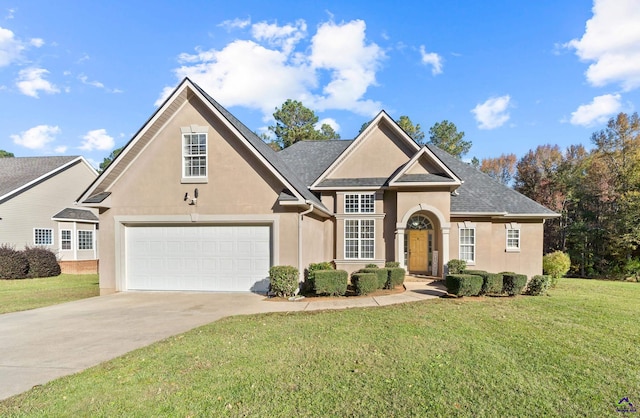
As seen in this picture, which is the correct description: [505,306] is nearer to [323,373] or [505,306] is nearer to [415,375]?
[415,375]

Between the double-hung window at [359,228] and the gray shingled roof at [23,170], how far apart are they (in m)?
21.6

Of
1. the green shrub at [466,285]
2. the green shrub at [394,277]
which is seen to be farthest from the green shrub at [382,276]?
the green shrub at [466,285]

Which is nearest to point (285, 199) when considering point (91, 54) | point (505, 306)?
point (505, 306)

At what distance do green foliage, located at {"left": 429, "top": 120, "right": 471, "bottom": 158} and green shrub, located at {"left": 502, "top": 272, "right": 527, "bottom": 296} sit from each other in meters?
32.3

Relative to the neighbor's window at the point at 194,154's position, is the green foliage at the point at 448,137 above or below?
above

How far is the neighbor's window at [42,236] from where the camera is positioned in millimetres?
22209

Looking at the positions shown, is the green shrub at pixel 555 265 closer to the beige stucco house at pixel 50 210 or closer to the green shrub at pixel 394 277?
the green shrub at pixel 394 277

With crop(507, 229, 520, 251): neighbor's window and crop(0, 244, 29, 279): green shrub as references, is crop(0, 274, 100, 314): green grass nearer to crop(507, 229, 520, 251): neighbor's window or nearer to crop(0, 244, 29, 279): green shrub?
crop(0, 244, 29, 279): green shrub

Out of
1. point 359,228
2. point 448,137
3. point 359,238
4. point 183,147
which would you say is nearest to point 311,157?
point 359,228

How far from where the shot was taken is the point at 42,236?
22656mm

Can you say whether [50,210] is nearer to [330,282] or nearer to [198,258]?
[198,258]

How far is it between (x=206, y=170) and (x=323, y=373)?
9.37 metres

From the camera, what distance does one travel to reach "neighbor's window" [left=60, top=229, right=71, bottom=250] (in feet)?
77.2

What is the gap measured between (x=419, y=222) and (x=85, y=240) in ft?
80.6
